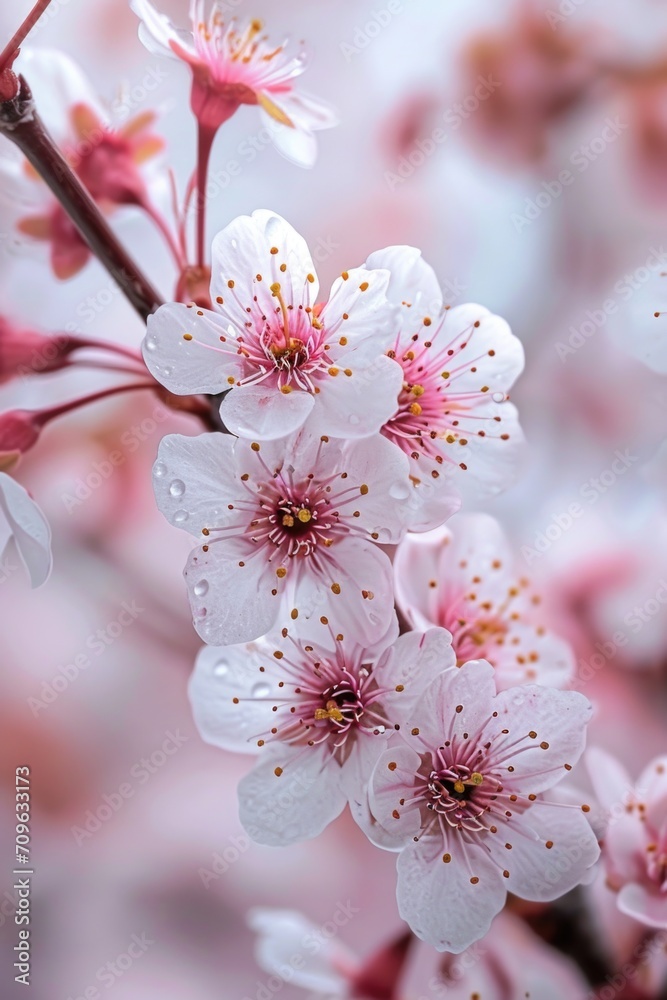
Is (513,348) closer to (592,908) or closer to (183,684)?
(592,908)

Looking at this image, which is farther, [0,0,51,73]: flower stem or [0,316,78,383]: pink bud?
[0,316,78,383]: pink bud

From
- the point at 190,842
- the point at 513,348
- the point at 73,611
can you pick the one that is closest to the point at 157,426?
the point at 73,611

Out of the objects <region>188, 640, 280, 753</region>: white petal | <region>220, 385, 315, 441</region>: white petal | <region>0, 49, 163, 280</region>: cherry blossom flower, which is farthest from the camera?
<region>0, 49, 163, 280</region>: cherry blossom flower

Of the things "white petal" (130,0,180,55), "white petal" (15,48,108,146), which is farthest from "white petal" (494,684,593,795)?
"white petal" (15,48,108,146)

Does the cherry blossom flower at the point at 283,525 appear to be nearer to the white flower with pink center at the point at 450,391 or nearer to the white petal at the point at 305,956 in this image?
the white flower with pink center at the point at 450,391

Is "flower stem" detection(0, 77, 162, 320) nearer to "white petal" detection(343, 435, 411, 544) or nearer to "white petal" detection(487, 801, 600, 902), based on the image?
"white petal" detection(343, 435, 411, 544)

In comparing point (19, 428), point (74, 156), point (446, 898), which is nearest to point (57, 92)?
point (74, 156)

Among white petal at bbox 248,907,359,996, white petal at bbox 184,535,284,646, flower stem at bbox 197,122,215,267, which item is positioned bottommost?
white petal at bbox 248,907,359,996
